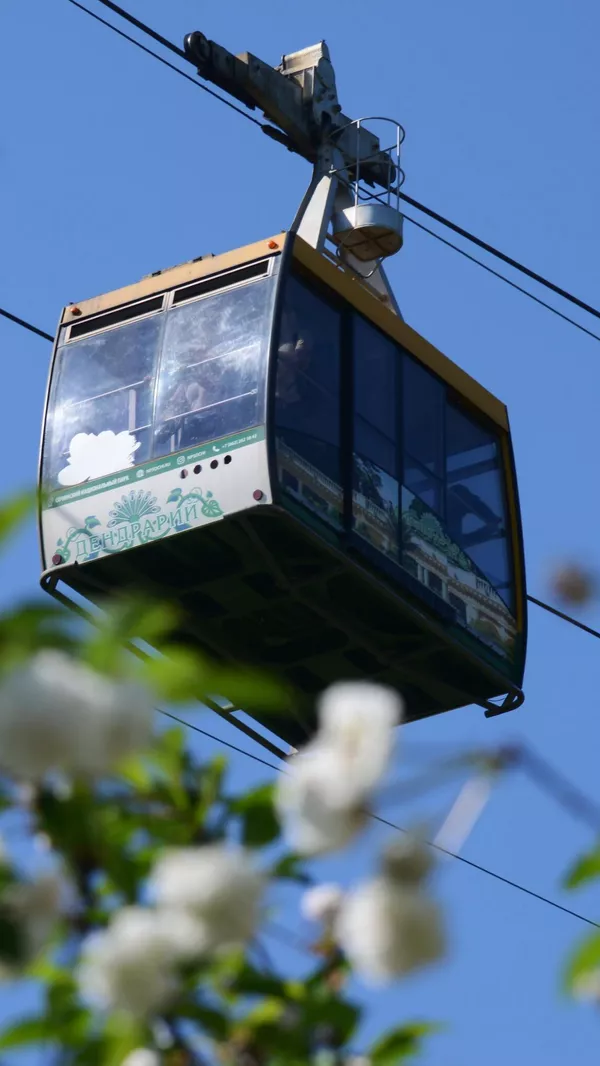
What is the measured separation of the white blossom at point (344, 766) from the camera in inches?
78.9

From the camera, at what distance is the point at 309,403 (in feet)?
38.3

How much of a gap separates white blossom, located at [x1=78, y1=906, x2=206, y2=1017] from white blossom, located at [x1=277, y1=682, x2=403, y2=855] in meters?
0.15

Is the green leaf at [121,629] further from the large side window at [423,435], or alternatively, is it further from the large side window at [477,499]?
the large side window at [477,499]

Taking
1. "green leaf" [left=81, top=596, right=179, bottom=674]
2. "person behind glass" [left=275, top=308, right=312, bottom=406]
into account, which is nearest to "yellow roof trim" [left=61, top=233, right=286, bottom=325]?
"person behind glass" [left=275, top=308, right=312, bottom=406]

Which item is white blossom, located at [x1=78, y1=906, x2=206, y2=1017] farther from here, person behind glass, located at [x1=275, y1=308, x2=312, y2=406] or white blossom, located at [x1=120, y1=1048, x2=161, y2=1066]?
person behind glass, located at [x1=275, y1=308, x2=312, y2=406]

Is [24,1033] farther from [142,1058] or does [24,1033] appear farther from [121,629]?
[121,629]

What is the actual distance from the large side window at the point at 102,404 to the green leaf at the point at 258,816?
30.9ft

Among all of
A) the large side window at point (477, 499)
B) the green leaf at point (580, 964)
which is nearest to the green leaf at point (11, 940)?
the green leaf at point (580, 964)

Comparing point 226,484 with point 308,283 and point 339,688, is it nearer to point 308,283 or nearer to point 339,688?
point 308,283

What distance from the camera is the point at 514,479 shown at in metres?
13.8

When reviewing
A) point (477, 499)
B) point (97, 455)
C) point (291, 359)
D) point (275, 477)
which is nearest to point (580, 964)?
point (275, 477)

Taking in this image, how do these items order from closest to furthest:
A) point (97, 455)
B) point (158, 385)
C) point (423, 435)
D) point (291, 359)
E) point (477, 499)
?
point (291, 359), point (158, 385), point (97, 455), point (423, 435), point (477, 499)

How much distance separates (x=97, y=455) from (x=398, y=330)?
79.8 inches

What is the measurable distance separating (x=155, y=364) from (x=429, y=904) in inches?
397
